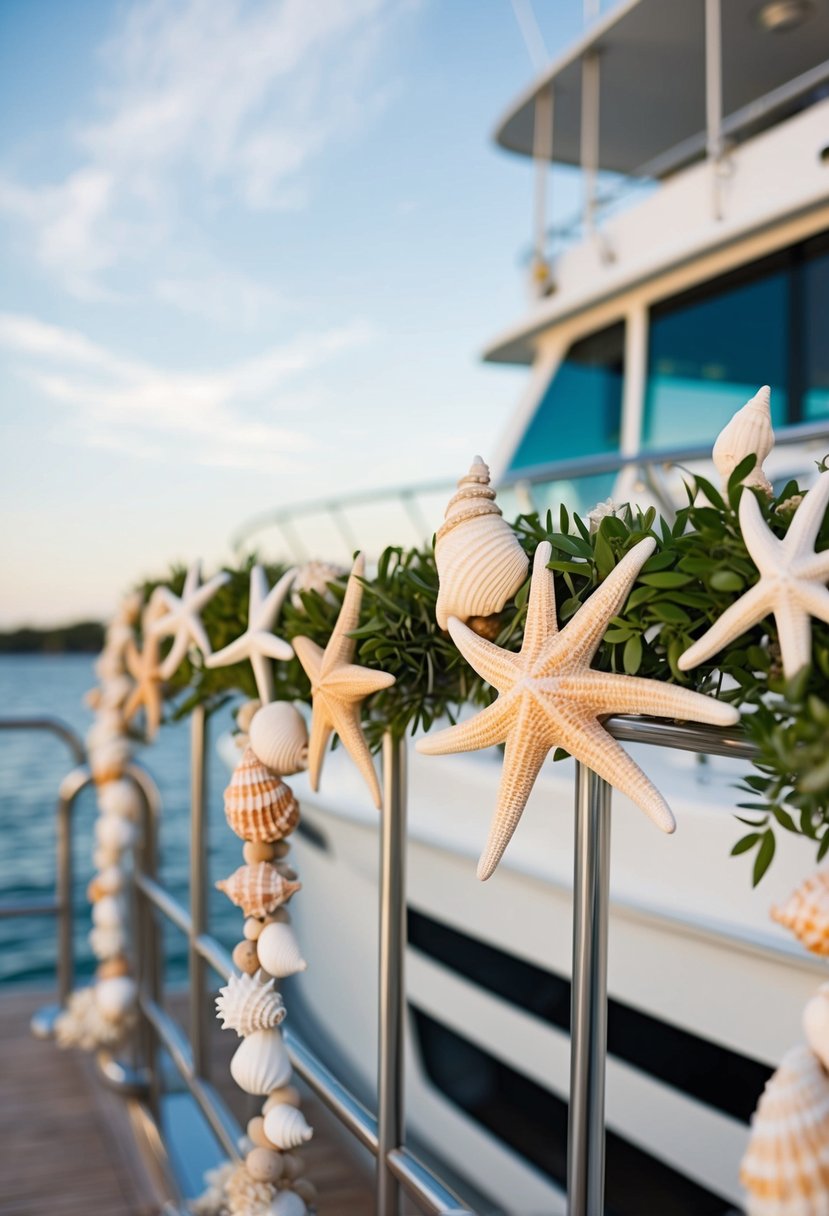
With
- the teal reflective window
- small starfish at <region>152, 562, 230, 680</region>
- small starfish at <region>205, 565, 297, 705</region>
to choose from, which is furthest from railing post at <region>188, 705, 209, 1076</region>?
the teal reflective window

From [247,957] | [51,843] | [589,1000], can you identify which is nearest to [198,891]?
[247,957]

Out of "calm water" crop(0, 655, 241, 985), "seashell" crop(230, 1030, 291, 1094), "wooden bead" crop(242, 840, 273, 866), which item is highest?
"wooden bead" crop(242, 840, 273, 866)

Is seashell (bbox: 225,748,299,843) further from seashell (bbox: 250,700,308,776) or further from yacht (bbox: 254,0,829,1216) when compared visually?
yacht (bbox: 254,0,829,1216)

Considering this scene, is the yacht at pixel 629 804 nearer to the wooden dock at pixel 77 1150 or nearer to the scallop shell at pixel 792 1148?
the wooden dock at pixel 77 1150

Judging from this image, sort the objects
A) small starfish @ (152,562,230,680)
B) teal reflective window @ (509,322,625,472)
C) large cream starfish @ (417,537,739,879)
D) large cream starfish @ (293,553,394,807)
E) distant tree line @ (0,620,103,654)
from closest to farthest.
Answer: large cream starfish @ (417,537,739,879), large cream starfish @ (293,553,394,807), small starfish @ (152,562,230,680), teal reflective window @ (509,322,625,472), distant tree line @ (0,620,103,654)

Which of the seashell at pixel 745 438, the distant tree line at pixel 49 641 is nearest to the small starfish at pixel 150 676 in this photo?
the seashell at pixel 745 438

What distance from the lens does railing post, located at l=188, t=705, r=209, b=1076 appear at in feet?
5.66

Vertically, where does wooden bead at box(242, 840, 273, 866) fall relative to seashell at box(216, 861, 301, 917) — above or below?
above

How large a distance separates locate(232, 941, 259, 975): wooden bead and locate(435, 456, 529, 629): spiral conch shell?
0.59 metres

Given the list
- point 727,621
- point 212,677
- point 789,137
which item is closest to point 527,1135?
Answer: point 212,677

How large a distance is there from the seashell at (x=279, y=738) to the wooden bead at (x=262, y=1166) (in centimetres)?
45

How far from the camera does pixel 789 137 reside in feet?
10.9

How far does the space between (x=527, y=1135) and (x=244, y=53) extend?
9589mm

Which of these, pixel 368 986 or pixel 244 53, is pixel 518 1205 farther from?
pixel 244 53
